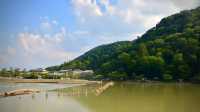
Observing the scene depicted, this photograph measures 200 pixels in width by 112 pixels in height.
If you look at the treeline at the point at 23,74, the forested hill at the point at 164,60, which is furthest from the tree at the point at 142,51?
the treeline at the point at 23,74

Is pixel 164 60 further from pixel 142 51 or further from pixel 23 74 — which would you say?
pixel 23 74

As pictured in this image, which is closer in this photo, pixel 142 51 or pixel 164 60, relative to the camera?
pixel 164 60

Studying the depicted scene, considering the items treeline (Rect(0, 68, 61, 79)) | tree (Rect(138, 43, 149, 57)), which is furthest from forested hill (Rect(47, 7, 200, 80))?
treeline (Rect(0, 68, 61, 79))

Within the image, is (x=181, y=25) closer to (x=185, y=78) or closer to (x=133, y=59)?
(x=133, y=59)

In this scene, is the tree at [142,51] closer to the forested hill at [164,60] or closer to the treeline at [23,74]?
the forested hill at [164,60]

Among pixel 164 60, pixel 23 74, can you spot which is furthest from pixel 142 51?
pixel 23 74

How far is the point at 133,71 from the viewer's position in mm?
57562

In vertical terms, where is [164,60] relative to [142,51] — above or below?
below

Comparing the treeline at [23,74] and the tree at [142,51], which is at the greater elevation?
the tree at [142,51]

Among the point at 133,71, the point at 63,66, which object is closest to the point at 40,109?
the point at 133,71

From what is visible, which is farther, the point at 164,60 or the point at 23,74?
the point at 23,74

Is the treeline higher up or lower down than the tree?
lower down

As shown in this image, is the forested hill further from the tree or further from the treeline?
the treeline

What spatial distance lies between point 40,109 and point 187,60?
34094 millimetres
